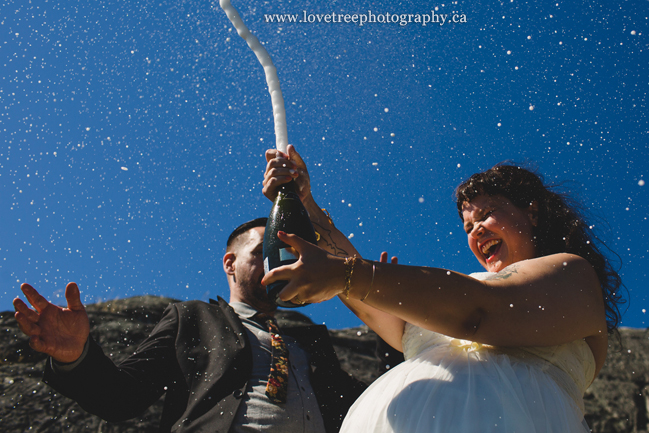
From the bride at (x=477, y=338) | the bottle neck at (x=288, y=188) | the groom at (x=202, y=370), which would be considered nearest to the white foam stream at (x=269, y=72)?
the bottle neck at (x=288, y=188)

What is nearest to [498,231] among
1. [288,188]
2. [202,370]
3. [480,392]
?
[480,392]

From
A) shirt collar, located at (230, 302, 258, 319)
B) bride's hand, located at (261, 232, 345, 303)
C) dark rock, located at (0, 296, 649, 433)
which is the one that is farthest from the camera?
dark rock, located at (0, 296, 649, 433)

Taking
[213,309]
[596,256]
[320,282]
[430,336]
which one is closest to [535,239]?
[596,256]

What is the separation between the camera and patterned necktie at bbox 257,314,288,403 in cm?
263

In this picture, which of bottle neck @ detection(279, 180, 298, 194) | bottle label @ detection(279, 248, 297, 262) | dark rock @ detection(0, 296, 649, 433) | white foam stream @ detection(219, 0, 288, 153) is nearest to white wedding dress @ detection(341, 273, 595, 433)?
bottle label @ detection(279, 248, 297, 262)

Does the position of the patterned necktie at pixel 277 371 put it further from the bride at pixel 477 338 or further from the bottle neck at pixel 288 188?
the bottle neck at pixel 288 188

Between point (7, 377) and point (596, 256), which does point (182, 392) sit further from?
point (7, 377)

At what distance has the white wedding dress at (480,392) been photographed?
1.35 metres

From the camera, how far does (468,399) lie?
1401mm

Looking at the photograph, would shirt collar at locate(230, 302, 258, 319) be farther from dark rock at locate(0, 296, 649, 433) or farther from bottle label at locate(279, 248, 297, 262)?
dark rock at locate(0, 296, 649, 433)

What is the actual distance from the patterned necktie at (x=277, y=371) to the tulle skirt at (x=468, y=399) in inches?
41.6

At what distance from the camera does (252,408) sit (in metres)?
2.54

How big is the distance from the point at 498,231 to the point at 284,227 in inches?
45.1

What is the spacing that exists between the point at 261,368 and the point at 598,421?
6.56m
